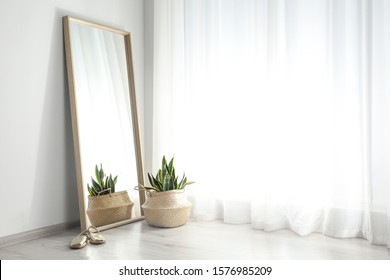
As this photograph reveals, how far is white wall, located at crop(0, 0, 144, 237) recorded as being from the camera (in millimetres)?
2531

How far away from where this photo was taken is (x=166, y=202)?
9.49ft

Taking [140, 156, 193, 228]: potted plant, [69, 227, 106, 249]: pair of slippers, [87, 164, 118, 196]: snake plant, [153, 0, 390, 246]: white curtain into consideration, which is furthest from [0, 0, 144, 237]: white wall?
[153, 0, 390, 246]: white curtain

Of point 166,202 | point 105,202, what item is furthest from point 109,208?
point 166,202

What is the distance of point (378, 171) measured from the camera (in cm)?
243

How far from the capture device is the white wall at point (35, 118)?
253 centimetres

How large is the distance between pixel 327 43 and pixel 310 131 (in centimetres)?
55

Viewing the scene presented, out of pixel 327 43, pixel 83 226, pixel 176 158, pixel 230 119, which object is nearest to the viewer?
pixel 327 43

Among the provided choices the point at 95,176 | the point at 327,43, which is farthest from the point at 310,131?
the point at 95,176

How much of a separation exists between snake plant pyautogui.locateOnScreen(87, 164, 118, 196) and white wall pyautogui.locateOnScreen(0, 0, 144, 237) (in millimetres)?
158

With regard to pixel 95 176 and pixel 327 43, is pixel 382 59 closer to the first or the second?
pixel 327 43

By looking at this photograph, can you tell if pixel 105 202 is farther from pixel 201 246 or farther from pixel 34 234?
pixel 201 246

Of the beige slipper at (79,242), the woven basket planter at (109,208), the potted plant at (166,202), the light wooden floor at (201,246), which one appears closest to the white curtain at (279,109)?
the light wooden floor at (201,246)

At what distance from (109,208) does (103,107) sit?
28.4 inches

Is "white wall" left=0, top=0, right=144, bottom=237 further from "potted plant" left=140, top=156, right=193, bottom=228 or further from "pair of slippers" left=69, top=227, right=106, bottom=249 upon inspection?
"potted plant" left=140, top=156, right=193, bottom=228
